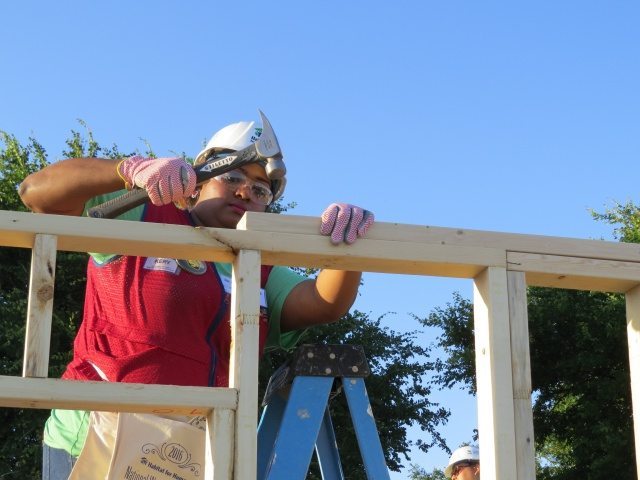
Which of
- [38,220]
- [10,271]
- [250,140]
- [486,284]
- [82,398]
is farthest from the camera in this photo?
[10,271]

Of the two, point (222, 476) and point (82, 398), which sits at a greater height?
point (82, 398)

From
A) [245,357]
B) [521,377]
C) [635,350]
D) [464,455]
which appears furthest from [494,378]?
[464,455]

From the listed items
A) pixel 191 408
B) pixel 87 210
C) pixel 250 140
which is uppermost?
pixel 250 140

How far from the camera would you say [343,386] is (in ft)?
11.9

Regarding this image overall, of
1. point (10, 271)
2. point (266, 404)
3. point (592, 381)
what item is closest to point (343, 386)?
point (266, 404)

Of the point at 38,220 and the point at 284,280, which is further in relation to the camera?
the point at 284,280

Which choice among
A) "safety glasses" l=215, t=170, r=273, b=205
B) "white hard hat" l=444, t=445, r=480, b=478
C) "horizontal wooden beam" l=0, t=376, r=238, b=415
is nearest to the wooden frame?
"horizontal wooden beam" l=0, t=376, r=238, b=415

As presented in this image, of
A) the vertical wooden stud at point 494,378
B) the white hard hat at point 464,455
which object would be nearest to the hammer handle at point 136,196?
the vertical wooden stud at point 494,378

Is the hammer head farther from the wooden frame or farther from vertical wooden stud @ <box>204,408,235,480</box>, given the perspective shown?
vertical wooden stud @ <box>204,408,235,480</box>

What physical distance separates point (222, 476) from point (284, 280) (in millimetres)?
1421

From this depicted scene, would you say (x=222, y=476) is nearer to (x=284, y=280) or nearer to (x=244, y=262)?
(x=244, y=262)

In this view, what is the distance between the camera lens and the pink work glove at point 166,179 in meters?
2.49

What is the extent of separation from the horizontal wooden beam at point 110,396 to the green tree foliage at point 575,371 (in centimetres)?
1621

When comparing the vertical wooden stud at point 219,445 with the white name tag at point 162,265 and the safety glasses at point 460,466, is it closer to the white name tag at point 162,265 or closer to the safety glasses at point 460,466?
the white name tag at point 162,265
